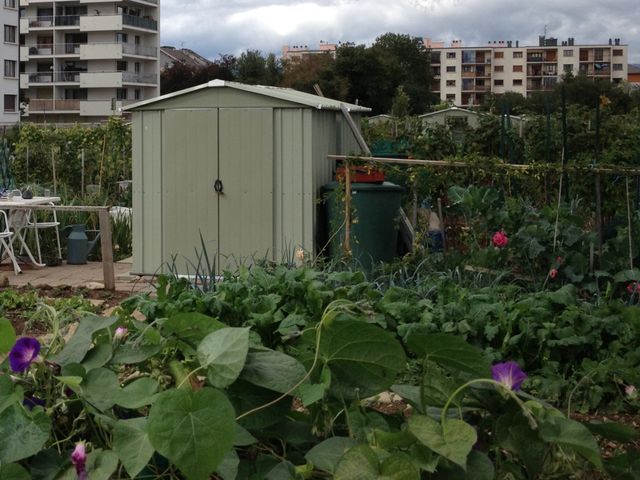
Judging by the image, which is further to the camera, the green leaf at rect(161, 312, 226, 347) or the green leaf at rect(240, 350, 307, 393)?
the green leaf at rect(161, 312, 226, 347)

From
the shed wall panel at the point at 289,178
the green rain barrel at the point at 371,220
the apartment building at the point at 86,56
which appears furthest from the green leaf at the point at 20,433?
the apartment building at the point at 86,56

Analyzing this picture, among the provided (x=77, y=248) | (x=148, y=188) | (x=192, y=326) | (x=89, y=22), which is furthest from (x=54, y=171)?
(x=89, y=22)

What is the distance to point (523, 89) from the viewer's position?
589ft

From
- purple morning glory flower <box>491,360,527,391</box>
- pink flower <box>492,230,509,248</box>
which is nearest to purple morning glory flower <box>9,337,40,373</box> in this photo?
purple morning glory flower <box>491,360,527,391</box>

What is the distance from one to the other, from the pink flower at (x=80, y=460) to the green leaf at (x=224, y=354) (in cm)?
24

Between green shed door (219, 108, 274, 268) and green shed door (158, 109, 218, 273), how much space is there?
105 millimetres

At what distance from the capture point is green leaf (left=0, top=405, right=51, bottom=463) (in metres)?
1.70

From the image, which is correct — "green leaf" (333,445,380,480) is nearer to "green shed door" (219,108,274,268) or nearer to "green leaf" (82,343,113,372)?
"green leaf" (82,343,113,372)

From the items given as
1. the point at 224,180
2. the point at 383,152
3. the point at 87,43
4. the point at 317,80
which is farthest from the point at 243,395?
the point at 87,43

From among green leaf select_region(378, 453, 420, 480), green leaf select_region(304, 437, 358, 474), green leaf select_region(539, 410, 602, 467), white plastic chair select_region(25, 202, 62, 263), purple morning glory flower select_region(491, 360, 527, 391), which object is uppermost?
purple morning glory flower select_region(491, 360, 527, 391)

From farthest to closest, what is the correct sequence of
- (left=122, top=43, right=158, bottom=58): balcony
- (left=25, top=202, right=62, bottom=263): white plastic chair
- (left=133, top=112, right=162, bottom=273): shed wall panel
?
(left=122, top=43, right=158, bottom=58): balcony < (left=25, top=202, right=62, bottom=263): white plastic chair < (left=133, top=112, right=162, bottom=273): shed wall panel

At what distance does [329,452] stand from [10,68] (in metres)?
92.4

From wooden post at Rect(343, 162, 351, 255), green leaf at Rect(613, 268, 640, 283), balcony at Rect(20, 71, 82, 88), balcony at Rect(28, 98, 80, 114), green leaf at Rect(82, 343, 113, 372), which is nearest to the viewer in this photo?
green leaf at Rect(82, 343, 113, 372)

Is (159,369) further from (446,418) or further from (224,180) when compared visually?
(224,180)
